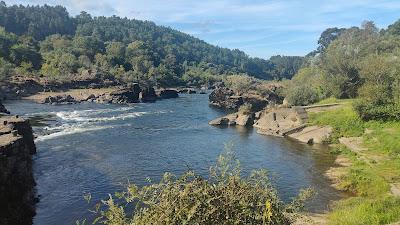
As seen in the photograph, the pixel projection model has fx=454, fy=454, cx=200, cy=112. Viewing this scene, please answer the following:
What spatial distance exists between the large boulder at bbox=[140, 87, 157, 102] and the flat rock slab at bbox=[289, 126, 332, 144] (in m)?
62.3

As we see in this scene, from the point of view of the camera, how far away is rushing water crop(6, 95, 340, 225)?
40.4m

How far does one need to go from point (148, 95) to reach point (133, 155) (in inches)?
2934

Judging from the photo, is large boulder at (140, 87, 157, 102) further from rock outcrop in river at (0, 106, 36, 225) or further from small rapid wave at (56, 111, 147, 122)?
rock outcrop in river at (0, 106, 36, 225)

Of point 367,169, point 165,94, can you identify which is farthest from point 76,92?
point 367,169

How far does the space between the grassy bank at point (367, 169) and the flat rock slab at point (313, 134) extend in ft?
4.17

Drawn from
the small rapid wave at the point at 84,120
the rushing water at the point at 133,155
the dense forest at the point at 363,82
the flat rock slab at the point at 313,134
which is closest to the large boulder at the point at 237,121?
the rushing water at the point at 133,155

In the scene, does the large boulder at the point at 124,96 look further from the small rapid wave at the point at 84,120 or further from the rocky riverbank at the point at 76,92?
the small rapid wave at the point at 84,120

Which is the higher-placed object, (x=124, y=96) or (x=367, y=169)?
(x=124, y=96)

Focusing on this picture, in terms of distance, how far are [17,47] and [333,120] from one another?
13499cm

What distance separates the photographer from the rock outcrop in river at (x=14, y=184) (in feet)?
101

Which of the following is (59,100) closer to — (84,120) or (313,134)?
→ (84,120)

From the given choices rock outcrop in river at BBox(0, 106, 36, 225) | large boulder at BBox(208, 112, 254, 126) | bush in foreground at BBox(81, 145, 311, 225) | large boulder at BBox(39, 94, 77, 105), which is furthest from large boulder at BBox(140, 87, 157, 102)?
bush in foreground at BBox(81, 145, 311, 225)

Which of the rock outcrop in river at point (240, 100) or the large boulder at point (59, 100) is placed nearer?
the rock outcrop in river at point (240, 100)

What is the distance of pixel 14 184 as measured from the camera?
110ft
